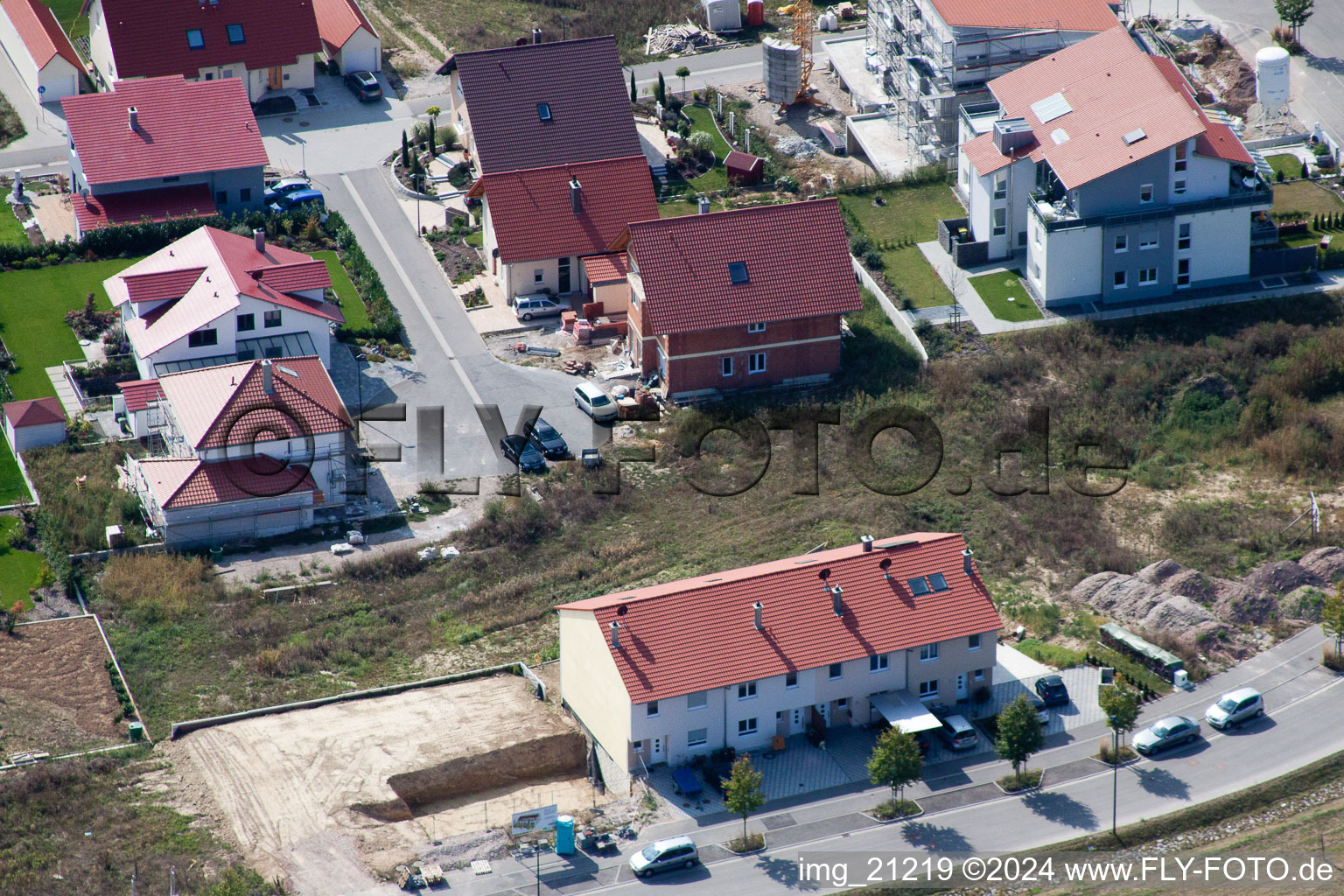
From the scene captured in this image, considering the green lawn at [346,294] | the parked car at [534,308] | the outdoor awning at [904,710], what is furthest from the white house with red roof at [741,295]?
the outdoor awning at [904,710]

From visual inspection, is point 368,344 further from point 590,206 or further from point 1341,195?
point 1341,195

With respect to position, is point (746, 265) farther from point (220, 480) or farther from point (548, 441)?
point (220, 480)

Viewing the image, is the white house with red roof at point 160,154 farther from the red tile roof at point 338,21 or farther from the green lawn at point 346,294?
the red tile roof at point 338,21

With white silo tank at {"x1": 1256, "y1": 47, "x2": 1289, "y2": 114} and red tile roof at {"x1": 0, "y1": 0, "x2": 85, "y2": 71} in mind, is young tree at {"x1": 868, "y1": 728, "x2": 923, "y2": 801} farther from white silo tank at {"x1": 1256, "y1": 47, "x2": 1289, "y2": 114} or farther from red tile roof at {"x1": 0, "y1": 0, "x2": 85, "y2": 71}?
red tile roof at {"x1": 0, "y1": 0, "x2": 85, "y2": 71}

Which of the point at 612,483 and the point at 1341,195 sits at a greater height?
the point at 1341,195

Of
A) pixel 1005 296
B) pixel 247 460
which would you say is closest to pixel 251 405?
pixel 247 460

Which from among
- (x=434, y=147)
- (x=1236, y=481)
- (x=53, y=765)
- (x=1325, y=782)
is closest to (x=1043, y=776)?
(x=1325, y=782)
